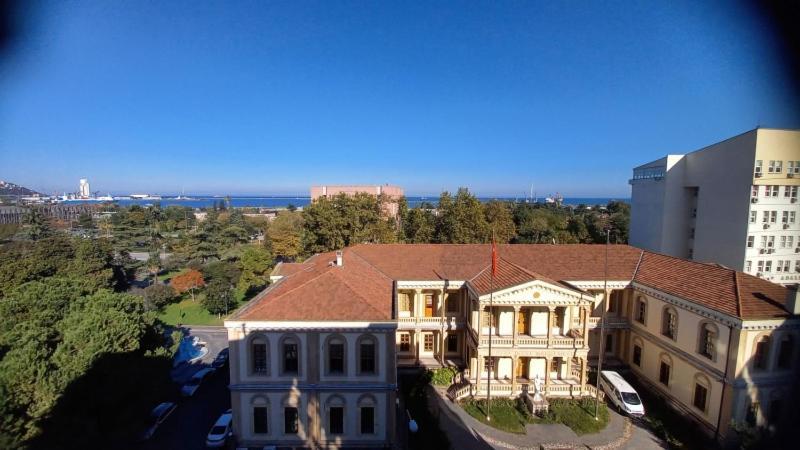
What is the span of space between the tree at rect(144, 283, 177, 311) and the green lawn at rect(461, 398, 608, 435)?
1318 inches

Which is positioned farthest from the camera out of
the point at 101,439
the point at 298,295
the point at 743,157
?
the point at 743,157

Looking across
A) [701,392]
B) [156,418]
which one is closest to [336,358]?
[156,418]

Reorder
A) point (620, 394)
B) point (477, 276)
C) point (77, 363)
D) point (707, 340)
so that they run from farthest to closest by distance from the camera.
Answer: point (477, 276) < point (620, 394) < point (707, 340) < point (77, 363)

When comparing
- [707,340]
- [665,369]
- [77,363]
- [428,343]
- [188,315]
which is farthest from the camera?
[188,315]

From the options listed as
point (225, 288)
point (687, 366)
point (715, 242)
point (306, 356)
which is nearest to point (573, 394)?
point (687, 366)

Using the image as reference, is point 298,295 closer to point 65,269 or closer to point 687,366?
point 687,366

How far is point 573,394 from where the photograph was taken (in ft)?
71.3

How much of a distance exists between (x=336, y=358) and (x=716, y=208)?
34644 millimetres

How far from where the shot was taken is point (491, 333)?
2208cm

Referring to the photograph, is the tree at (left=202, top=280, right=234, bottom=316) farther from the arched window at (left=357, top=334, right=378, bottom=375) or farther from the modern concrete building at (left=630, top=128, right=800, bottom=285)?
the modern concrete building at (left=630, top=128, right=800, bottom=285)

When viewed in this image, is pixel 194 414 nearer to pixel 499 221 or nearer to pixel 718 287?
pixel 718 287

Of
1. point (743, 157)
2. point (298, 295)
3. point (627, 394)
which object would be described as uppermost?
point (743, 157)

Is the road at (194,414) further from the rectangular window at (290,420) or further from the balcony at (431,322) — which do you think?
the balcony at (431,322)

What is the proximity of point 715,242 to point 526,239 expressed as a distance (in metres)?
27.7
